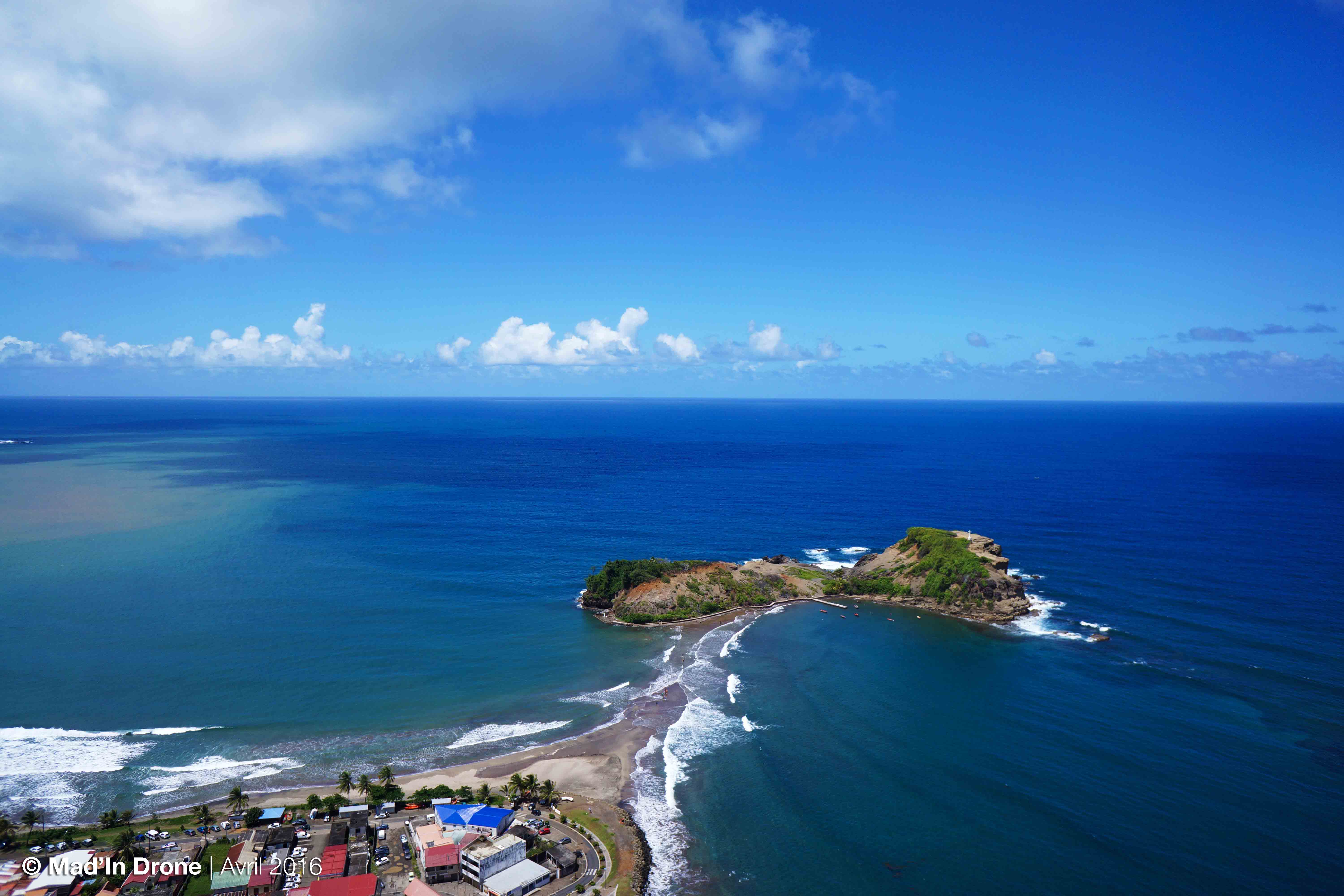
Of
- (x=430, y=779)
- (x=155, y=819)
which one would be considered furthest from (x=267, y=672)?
(x=430, y=779)

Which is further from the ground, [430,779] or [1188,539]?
[1188,539]

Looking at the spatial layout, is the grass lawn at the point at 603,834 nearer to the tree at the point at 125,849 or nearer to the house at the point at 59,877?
the tree at the point at 125,849

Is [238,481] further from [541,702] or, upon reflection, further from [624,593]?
[541,702]

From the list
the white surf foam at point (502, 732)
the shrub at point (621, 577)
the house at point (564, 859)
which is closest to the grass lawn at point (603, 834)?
the house at point (564, 859)

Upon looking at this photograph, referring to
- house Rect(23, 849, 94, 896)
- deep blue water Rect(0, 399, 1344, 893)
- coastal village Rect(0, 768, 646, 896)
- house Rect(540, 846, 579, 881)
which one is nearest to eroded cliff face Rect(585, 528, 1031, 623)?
deep blue water Rect(0, 399, 1344, 893)

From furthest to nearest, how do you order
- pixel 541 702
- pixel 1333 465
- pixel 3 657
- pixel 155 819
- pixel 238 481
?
pixel 1333 465 < pixel 238 481 < pixel 3 657 < pixel 541 702 < pixel 155 819
